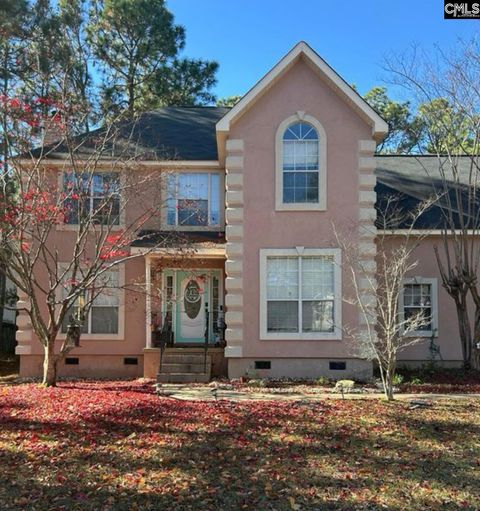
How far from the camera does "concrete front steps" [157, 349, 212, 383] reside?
1267 centimetres

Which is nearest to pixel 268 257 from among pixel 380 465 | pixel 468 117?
pixel 468 117

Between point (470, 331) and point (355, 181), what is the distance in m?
4.91

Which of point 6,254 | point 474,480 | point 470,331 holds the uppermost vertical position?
point 6,254

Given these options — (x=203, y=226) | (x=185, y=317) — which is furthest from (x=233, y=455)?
(x=203, y=226)

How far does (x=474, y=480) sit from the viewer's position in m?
6.07

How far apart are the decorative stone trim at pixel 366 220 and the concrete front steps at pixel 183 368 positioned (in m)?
3.73

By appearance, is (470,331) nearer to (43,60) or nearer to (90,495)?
(90,495)

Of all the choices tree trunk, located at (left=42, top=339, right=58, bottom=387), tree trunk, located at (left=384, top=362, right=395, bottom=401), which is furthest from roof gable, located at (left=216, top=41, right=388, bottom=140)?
tree trunk, located at (left=42, top=339, right=58, bottom=387)

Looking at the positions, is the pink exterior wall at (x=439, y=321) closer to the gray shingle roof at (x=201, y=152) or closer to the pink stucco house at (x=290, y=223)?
the gray shingle roof at (x=201, y=152)

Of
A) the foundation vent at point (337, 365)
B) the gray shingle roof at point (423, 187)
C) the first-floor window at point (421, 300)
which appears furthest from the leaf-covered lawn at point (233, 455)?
the gray shingle roof at point (423, 187)

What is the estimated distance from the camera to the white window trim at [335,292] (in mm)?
12875

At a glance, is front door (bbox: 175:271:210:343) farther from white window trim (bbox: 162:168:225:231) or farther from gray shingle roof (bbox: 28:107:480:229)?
gray shingle roof (bbox: 28:107:480:229)

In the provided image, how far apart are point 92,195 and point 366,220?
Result: 6.53m

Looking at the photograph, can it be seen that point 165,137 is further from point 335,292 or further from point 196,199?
point 335,292
